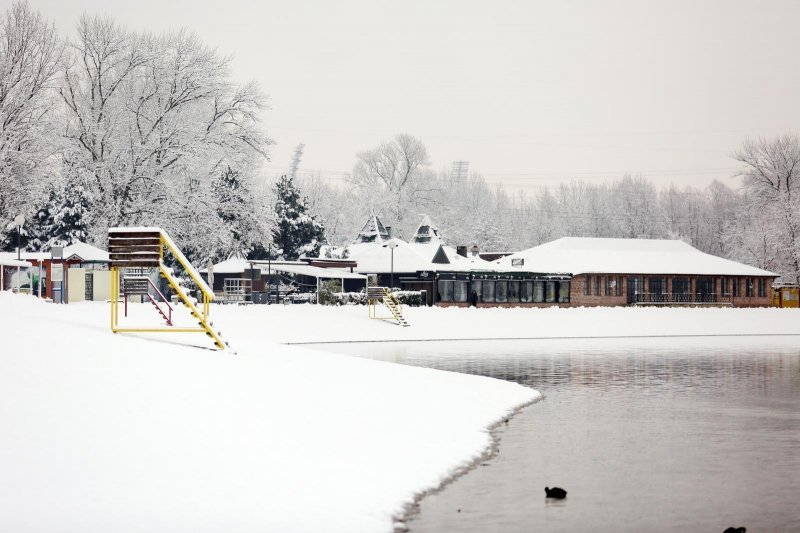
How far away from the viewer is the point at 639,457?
19.2 metres

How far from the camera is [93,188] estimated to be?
2707 inches

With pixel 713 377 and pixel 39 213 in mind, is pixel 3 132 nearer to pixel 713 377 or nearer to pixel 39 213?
pixel 39 213

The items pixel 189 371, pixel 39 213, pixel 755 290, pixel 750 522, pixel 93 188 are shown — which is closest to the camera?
pixel 750 522

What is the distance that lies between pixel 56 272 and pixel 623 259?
5570 centimetres

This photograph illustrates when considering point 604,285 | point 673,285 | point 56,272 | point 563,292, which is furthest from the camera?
point 673,285

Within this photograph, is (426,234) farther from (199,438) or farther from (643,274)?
(199,438)

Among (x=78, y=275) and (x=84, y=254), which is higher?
(x=84, y=254)

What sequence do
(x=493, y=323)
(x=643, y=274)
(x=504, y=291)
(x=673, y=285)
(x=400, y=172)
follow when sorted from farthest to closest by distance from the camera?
(x=400, y=172)
(x=673, y=285)
(x=643, y=274)
(x=504, y=291)
(x=493, y=323)

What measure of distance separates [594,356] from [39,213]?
55.1 meters

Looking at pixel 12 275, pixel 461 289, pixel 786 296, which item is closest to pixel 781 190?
pixel 786 296

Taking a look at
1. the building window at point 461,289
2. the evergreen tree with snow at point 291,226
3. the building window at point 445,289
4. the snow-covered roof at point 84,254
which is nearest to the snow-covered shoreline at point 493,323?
the snow-covered roof at point 84,254

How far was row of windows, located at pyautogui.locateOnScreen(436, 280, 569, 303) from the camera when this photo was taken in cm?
8575

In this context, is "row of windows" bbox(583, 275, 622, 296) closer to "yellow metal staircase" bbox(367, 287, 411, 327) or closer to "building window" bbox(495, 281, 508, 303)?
"building window" bbox(495, 281, 508, 303)

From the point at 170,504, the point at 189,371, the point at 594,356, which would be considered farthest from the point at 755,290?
the point at 170,504
